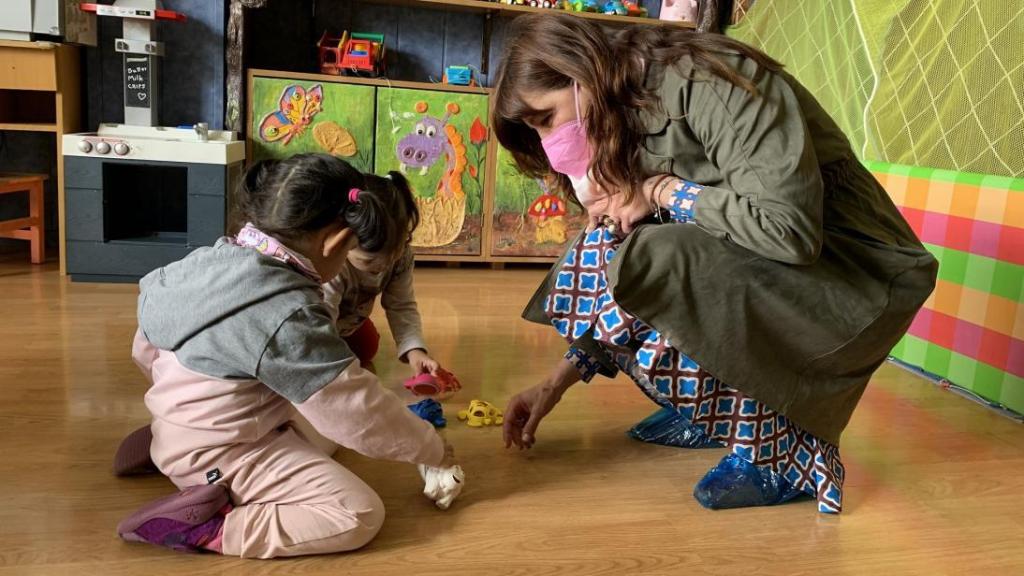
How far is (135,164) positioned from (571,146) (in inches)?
71.0

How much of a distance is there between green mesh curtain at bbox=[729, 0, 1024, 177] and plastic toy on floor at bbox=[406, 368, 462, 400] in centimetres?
132

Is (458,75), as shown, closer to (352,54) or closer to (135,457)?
(352,54)

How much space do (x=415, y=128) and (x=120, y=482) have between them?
1.92 meters

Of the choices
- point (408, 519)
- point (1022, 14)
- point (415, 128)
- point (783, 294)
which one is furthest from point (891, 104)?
point (408, 519)

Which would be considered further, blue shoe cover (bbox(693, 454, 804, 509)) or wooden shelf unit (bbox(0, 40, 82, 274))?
wooden shelf unit (bbox(0, 40, 82, 274))

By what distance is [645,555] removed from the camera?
3.82ft

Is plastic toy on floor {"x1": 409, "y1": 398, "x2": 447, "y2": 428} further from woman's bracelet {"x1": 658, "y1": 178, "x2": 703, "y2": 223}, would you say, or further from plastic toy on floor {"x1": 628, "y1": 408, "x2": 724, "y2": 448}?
woman's bracelet {"x1": 658, "y1": 178, "x2": 703, "y2": 223}

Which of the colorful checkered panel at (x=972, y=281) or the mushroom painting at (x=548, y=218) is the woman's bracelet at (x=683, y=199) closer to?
the colorful checkered panel at (x=972, y=281)

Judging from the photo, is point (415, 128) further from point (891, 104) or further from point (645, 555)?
point (645, 555)

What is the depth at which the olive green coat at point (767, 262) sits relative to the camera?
47.1 inches

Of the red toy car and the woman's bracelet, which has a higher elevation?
the red toy car

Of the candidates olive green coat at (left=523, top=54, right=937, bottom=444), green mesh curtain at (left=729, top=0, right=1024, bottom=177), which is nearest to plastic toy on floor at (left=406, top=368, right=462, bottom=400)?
olive green coat at (left=523, top=54, right=937, bottom=444)

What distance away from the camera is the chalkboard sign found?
2.70 meters

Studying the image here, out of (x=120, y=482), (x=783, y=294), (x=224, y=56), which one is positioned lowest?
(x=120, y=482)
